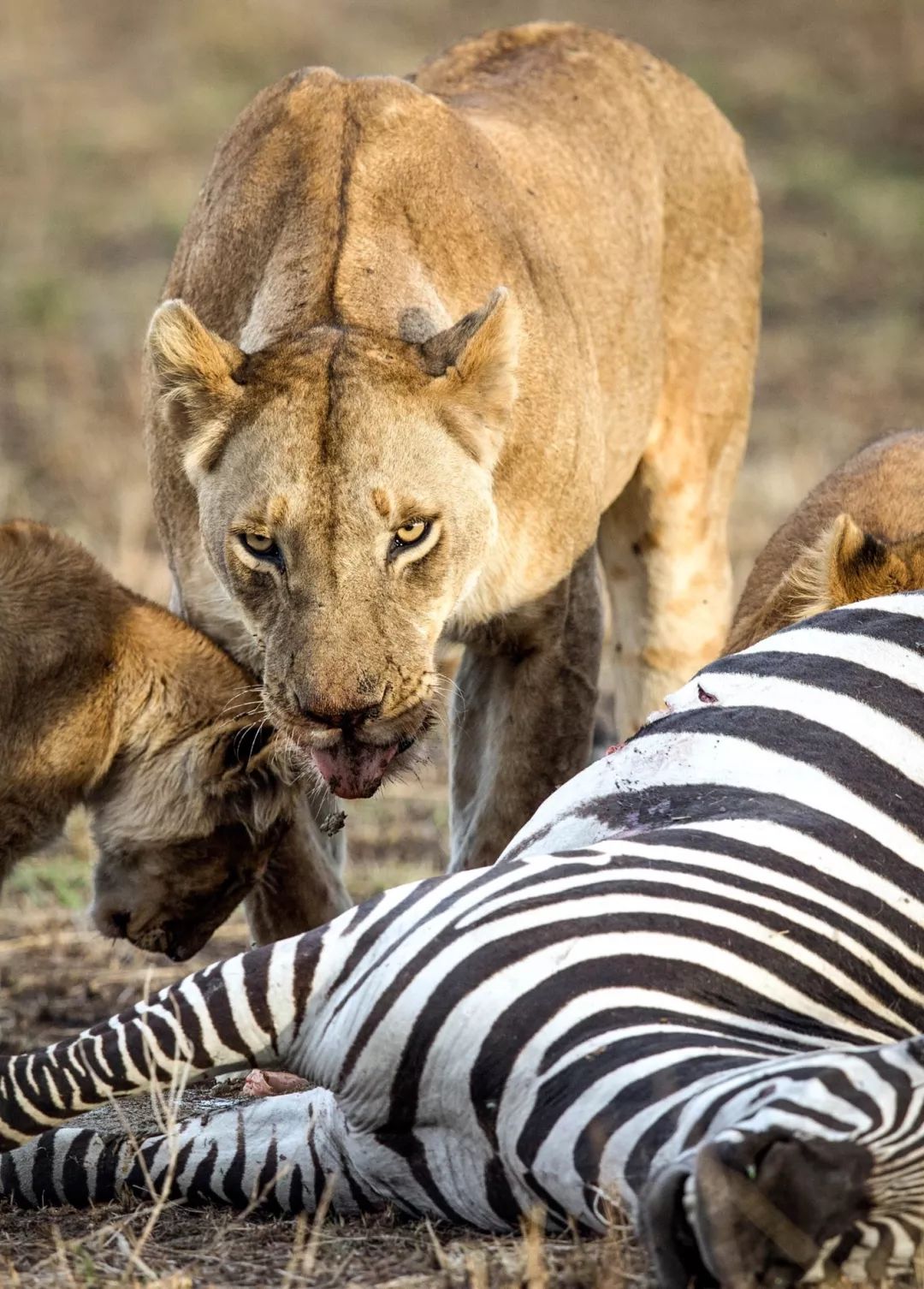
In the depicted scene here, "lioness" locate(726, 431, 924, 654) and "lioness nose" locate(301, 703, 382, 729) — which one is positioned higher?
"lioness" locate(726, 431, 924, 654)

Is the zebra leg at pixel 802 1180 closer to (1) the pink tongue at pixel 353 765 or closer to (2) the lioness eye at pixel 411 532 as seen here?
(1) the pink tongue at pixel 353 765

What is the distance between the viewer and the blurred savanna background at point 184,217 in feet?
20.8

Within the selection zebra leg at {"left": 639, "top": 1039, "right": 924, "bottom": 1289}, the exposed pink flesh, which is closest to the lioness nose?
the exposed pink flesh

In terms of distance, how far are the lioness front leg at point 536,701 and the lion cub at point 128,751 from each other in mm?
564

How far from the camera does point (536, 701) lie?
4.86 metres

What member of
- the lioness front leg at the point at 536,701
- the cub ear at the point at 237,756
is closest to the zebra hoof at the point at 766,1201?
the cub ear at the point at 237,756

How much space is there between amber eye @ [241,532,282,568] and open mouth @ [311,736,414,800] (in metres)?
0.38

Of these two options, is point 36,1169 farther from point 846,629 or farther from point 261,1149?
point 846,629

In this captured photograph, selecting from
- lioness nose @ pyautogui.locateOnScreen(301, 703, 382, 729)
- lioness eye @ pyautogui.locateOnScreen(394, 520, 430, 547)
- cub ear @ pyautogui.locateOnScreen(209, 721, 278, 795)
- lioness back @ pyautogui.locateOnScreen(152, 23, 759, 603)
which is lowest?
cub ear @ pyautogui.locateOnScreen(209, 721, 278, 795)

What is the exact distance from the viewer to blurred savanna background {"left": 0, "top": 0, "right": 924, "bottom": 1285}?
6344 millimetres

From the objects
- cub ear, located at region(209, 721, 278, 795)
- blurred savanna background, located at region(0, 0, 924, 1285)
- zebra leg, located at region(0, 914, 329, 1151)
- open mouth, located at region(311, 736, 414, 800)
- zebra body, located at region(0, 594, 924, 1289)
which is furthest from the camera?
blurred savanna background, located at region(0, 0, 924, 1285)

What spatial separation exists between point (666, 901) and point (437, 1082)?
1.32ft

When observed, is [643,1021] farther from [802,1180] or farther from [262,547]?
[262,547]

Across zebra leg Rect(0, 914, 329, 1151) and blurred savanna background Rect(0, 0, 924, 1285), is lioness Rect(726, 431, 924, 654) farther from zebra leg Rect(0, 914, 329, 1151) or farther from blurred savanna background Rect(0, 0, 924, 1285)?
blurred savanna background Rect(0, 0, 924, 1285)
